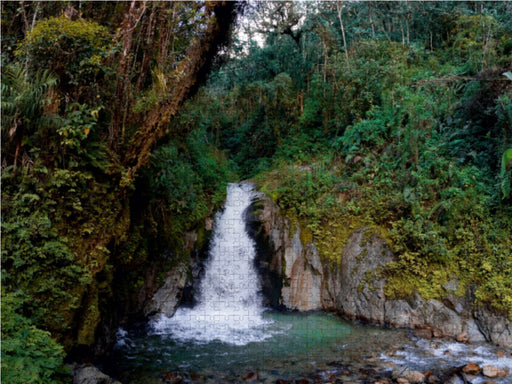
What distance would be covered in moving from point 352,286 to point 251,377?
4623mm

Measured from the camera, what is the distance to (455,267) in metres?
8.81

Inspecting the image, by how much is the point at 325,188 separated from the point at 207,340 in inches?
245

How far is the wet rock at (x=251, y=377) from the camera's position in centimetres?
619

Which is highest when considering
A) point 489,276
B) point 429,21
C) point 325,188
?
point 429,21

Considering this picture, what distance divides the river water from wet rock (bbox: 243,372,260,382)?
0.12ft

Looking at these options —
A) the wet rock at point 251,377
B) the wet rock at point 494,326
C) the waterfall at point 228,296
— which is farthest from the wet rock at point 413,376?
the waterfall at point 228,296

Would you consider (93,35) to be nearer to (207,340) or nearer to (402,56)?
(207,340)

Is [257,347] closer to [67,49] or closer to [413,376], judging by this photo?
[413,376]

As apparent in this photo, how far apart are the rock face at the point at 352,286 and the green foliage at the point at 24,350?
724 centimetres

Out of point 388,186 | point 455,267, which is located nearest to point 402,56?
point 388,186

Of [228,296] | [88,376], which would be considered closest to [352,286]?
[228,296]

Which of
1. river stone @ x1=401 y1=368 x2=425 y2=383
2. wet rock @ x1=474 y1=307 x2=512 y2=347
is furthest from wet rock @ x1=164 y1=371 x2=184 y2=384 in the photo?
wet rock @ x1=474 y1=307 x2=512 y2=347

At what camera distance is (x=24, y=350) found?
13.6 ft

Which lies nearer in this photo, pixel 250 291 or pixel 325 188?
pixel 250 291
